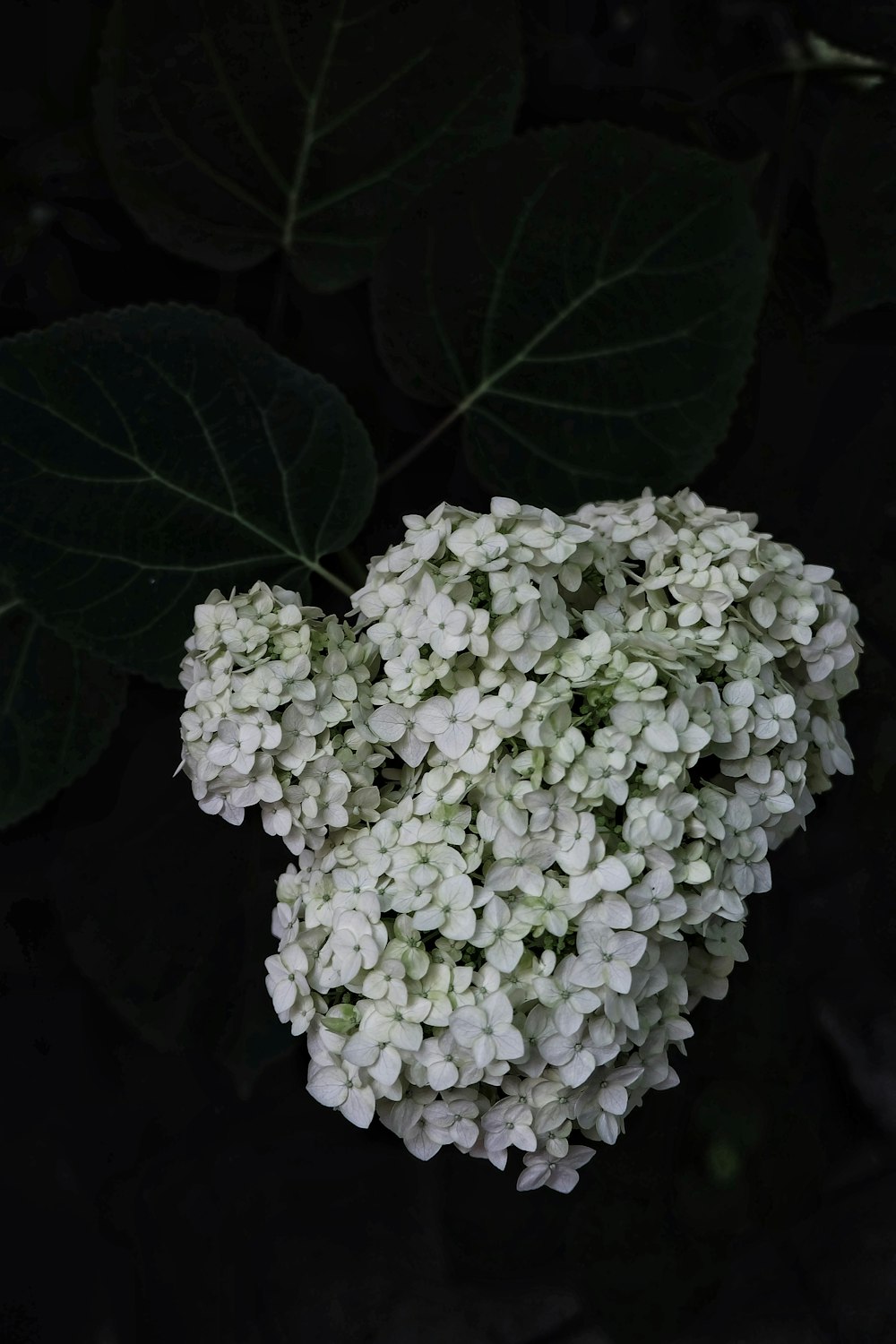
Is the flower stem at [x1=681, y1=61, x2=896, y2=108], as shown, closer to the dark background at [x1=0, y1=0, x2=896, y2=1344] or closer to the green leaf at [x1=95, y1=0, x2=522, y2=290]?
the dark background at [x1=0, y1=0, x2=896, y2=1344]

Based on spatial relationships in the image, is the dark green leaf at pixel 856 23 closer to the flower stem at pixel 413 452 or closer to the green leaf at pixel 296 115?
the green leaf at pixel 296 115

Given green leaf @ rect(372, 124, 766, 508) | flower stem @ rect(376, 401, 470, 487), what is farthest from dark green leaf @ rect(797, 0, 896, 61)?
flower stem @ rect(376, 401, 470, 487)

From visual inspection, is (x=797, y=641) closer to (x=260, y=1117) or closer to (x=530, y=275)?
(x=530, y=275)

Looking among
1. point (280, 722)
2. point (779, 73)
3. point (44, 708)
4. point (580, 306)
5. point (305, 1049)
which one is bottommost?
point (305, 1049)

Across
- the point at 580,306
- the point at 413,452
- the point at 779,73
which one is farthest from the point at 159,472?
the point at 779,73

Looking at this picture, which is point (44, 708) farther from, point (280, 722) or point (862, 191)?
point (862, 191)

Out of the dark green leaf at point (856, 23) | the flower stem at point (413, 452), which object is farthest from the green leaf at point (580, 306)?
→ the dark green leaf at point (856, 23)

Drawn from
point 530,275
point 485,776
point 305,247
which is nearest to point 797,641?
point 485,776
